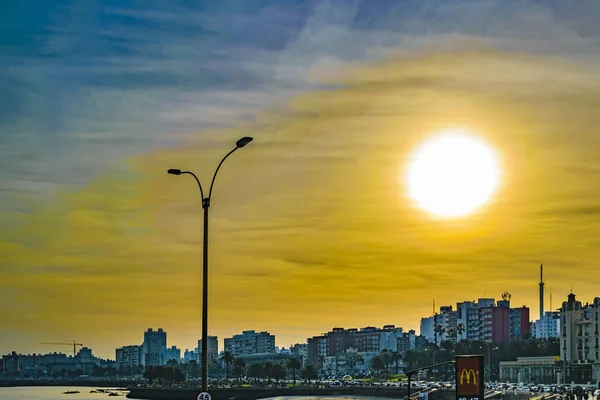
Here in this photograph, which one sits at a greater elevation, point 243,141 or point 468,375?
point 243,141

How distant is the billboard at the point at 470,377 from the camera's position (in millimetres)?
45219

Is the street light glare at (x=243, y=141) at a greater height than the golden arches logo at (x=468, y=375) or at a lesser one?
greater

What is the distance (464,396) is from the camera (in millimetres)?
45750

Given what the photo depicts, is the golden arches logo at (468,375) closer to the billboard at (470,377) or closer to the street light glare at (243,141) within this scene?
the billboard at (470,377)

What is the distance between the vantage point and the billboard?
148 ft

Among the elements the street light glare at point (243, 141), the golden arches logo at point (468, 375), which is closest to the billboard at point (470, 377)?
the golden arches logo at point (468, 375)

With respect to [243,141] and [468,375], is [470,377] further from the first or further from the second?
[243,141]

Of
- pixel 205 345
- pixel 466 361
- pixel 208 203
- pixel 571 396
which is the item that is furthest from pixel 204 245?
pixel 571 396

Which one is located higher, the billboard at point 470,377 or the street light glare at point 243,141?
the street light glare at point 243,141

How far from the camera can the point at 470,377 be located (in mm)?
45281

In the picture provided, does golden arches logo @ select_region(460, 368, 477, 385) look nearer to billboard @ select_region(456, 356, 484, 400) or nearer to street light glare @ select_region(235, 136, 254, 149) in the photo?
billboard @ select_region(456, 356, 484, 400)

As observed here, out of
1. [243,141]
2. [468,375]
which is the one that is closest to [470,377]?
[468,375]

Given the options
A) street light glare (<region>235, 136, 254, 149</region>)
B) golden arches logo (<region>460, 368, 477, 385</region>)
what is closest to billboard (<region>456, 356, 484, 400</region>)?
golden arches logo (<region>460, 368, 477, 385</region>)

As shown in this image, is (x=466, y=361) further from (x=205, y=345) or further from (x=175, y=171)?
(x=175, y=171)
